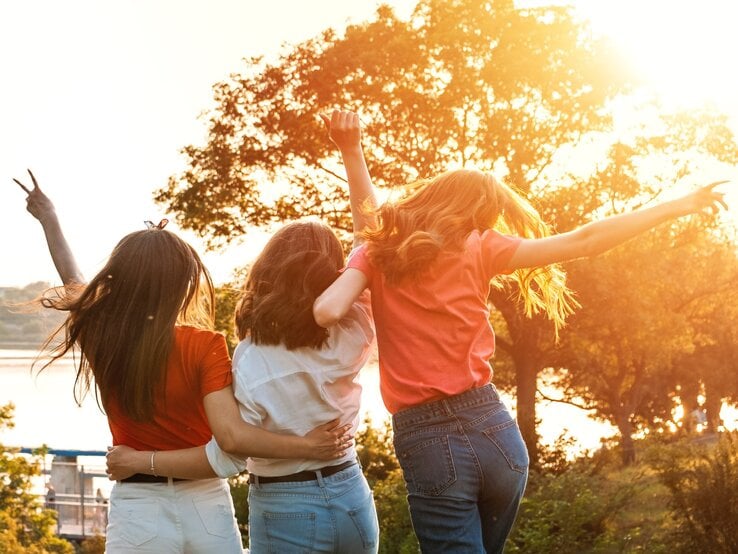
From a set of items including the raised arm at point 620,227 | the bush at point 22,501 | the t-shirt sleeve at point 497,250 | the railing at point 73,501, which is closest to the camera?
the raised arm at point 620,227

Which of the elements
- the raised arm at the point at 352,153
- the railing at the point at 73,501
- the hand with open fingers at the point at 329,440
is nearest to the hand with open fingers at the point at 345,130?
the raised arm at the point at 352,153

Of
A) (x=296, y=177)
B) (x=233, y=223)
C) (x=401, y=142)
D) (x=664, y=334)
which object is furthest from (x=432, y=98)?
(x=664, y=334)

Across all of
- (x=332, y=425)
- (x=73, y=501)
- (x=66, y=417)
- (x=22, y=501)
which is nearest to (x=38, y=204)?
(x=332, y=425)

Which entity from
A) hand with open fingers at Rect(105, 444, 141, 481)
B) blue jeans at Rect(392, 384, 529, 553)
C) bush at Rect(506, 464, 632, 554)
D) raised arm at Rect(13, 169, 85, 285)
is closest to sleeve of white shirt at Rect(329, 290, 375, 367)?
blue jeans at Rect(392, 384, 529, 553)

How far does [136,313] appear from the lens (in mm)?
2645

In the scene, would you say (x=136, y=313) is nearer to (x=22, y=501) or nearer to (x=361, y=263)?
(x=361, y=263)

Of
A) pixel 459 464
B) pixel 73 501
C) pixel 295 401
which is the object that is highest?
pixel 73 501

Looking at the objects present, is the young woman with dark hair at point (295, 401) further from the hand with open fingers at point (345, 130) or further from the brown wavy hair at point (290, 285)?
the hand with open fingers at point (345, 130)

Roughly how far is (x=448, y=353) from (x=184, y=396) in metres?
0.75

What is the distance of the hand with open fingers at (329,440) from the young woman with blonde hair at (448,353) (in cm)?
18

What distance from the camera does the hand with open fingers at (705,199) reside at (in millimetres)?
2588

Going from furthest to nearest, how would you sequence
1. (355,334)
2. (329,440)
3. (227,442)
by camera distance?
(355,334)
(329,440)
(227,442)

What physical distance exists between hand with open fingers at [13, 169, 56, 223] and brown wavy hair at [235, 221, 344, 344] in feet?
2.79

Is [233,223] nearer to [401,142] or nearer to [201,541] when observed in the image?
[401,142]
